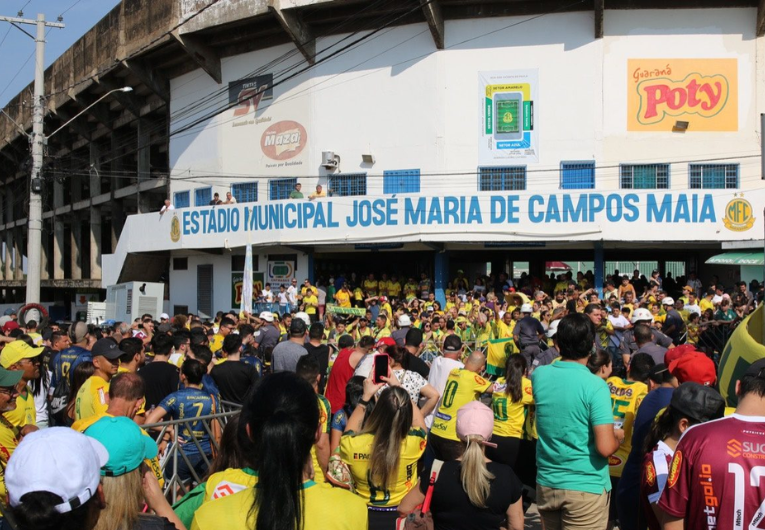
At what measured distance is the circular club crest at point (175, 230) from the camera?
2622 cm

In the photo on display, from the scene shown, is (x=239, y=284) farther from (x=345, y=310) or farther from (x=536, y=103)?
(x=536, y=103)

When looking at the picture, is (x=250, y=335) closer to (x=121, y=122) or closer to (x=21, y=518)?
(x=21, y=518)

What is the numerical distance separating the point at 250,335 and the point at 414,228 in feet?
38.1

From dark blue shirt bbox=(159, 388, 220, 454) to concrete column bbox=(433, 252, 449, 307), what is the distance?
16360mm

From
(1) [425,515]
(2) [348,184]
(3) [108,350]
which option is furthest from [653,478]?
(2) [348,184]

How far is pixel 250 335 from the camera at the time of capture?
10969mm

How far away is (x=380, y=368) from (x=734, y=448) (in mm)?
2947

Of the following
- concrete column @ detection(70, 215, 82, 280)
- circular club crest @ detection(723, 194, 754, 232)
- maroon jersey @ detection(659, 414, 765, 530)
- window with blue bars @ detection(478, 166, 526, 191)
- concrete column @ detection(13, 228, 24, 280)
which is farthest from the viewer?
concrete column @ detection(13, 228, 24, 280)

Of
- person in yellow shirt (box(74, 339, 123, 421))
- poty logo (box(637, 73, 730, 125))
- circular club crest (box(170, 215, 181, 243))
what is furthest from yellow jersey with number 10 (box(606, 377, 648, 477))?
circular club crest (box(170, 215, 181, 243))

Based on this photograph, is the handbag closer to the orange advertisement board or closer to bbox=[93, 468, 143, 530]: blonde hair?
bbox=[93, 468, 143, 530]: blonde hair

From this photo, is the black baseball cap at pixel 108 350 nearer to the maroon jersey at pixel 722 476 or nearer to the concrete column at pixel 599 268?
the maroon jersey at pixel 722 476

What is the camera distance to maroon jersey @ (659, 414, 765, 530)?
2.86 m

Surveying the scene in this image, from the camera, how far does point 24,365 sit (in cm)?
643

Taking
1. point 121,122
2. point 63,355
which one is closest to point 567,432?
point 63,355
